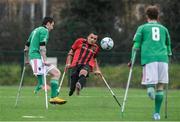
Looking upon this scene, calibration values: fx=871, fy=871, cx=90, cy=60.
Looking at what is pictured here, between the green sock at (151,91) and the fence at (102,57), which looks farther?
the fence at (102,57)

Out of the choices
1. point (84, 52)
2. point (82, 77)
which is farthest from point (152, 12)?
point (84, 52)

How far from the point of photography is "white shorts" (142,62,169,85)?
56.5 feet

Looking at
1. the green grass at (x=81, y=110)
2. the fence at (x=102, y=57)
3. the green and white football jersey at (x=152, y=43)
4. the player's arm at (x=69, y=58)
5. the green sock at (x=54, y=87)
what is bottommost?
the fence at (x=102, y=57)

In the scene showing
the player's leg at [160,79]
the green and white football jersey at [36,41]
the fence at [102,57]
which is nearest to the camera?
the player's leg at [160,79]

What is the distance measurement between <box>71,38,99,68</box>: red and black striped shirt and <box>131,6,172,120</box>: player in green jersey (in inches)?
252

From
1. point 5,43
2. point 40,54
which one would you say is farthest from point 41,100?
point 5,43

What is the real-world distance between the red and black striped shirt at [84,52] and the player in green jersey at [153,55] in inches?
252

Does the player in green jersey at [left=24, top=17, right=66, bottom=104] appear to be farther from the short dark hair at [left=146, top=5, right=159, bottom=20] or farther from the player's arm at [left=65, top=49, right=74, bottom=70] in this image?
the short dark hair at [left=146, top=5, right=159, bottom=20]

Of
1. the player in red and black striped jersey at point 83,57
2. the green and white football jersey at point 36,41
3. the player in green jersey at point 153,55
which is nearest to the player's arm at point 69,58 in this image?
the player in red and black striped jersey at point 83,57

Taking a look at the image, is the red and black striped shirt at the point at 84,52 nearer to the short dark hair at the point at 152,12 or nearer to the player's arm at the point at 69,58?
the player's arm at the point at 69,58

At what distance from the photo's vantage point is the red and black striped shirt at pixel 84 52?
24.0 meters

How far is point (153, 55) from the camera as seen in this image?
1736 cm

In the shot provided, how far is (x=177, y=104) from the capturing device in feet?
75.6

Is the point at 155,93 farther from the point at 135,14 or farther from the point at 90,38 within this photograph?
the point at 135,14
